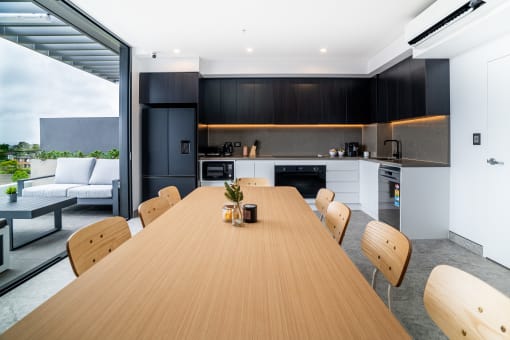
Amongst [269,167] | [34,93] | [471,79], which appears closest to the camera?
[34,93]

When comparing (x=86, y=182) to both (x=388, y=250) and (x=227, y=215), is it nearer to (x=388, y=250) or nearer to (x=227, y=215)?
(x=227, y=215)

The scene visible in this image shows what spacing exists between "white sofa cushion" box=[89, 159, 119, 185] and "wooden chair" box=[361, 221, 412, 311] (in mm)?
5086

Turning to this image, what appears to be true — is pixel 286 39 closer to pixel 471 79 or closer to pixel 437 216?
pixel 471 79

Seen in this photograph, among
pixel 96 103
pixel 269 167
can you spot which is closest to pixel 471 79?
pixel 269 167

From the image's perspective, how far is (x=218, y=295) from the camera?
0.90m

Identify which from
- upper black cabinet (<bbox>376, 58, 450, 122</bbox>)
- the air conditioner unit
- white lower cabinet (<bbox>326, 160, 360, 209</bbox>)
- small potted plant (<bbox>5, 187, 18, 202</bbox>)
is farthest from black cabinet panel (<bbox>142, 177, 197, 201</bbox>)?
the air conditioner unit

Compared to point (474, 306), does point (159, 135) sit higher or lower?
higher

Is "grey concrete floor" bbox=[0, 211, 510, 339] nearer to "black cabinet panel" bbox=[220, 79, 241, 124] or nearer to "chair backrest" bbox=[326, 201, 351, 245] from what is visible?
"chair backrest" bbox=[326, 201, 351, 245]

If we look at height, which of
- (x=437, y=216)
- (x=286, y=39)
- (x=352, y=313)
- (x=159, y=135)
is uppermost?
(x=286, y=39)

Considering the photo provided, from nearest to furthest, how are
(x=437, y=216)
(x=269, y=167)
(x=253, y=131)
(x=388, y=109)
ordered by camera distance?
(x=437, y=216) → (x=388, y=109) → (x=269, y=167) → (x=253, y=131)

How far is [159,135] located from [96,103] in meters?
1.24

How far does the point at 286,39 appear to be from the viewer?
4.61 meters

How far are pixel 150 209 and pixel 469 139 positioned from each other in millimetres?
3637

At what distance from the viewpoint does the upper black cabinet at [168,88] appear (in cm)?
543
